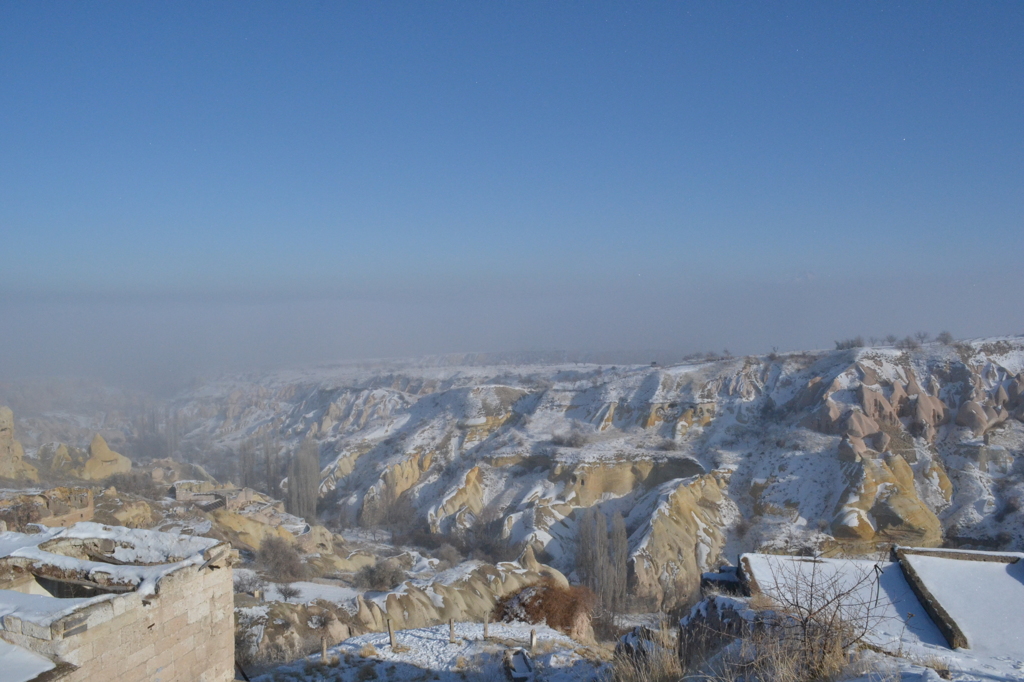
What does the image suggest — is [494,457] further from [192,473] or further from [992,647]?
[992,647]

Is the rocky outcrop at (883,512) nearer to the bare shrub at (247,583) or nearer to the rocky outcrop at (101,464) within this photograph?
the bare shrub at (247,583)

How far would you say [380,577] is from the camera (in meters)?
20.9

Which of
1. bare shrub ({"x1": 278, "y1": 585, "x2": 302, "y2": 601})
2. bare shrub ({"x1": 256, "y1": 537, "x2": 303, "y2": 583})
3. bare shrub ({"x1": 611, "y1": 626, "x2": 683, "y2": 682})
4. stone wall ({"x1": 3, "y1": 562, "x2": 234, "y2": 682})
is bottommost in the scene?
bare shrub ({"x1": 256, "y1": 537, "x2": 303, "y2": 583})

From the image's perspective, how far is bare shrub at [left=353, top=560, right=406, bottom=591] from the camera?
2047 cm

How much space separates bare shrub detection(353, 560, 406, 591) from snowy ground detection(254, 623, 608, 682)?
24.8 ft

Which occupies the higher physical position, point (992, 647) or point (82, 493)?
point (992, 647)

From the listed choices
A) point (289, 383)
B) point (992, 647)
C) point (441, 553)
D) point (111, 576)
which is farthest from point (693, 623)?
point (289, 383)

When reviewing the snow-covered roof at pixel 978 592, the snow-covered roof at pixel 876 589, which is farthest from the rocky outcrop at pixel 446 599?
the snow-covered roof at pixel 978 592

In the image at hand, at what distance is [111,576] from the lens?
5.26 meters

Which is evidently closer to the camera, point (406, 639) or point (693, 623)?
point (693, 623)

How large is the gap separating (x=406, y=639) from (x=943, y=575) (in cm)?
1120

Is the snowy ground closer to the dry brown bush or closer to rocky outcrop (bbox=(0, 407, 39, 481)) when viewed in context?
the dry brown bush

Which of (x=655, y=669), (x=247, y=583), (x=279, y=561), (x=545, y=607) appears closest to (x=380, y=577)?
(x=279, y=561)

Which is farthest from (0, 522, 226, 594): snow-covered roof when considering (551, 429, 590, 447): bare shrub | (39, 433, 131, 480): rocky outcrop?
(39, 433, 131, 480): rocky outcrop
